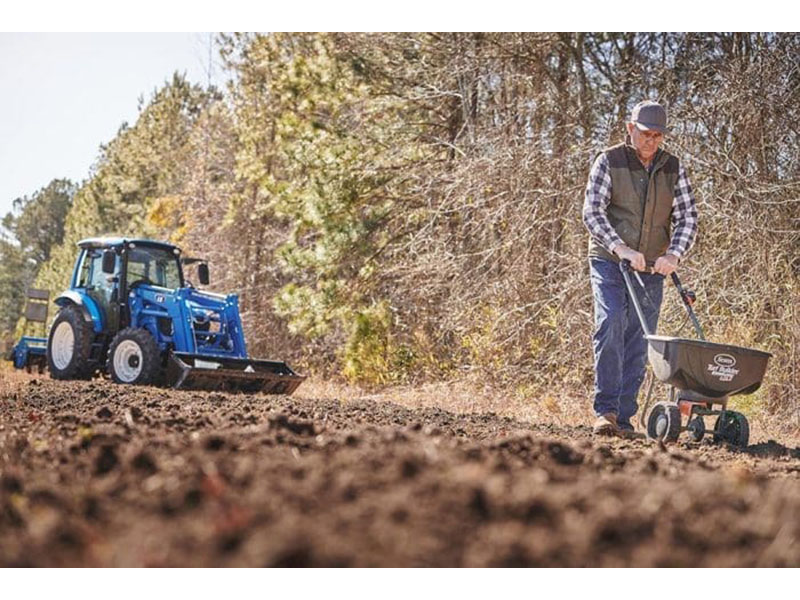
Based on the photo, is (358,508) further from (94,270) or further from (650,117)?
(94,270)

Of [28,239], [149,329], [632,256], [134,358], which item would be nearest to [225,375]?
[134,358]

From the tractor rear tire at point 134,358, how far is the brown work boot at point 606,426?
5.81 m

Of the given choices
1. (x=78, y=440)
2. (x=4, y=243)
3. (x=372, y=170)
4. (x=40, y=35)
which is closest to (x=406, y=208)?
(x=372, y=170)

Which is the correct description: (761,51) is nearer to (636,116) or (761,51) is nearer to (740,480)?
(636,116)

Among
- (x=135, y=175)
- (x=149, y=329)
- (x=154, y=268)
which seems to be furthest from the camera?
(x=135, y=175)

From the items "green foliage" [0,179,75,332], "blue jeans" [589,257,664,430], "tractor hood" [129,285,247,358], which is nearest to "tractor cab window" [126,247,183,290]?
"tractor hood" [129,285,247,358]

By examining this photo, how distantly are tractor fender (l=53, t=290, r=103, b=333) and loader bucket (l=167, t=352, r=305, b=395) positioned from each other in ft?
6.22

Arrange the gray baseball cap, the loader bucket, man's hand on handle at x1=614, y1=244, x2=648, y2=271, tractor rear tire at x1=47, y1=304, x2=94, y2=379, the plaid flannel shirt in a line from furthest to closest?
tractor rear tire at x1=47, y1=304, x2=94, y2=379, the loader bucket, the plaid flannel shirt, the gray baseball cap, man's hand on handle at x1=614, y1=244, x2=648, y2=271

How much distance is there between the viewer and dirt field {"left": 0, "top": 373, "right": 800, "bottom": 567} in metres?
2.17

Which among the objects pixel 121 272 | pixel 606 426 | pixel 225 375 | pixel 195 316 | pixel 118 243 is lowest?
pixel 225 375

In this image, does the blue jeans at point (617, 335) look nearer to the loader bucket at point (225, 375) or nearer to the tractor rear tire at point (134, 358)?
the loader bucket at point (225, 375)

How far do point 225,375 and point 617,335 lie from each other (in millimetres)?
5181

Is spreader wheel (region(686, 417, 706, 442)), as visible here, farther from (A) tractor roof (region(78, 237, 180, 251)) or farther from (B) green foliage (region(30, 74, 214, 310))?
(B) green foliage (region(30, 74, 214, 310))

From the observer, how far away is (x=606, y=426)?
21.2ft
